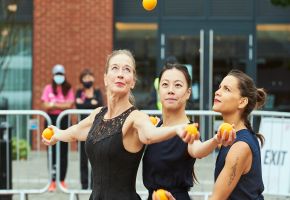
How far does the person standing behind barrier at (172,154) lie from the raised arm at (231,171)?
0.22m

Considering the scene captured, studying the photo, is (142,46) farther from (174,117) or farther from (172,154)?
(172,154)

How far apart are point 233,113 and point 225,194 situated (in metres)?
0.57

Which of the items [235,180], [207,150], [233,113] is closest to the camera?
[207,150]

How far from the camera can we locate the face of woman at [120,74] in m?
4.49

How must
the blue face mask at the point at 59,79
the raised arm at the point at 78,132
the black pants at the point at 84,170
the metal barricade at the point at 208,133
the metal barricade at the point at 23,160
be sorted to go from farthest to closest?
the blue face mask at the point at 59,79 → the black pants at the point at 84,170 → the metal barricade at the point at 23,160 → the metal barricade at the point at 208,133 → the raised arm at the point at 78,132

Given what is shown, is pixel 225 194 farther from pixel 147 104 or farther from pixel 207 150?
pixel 147 104

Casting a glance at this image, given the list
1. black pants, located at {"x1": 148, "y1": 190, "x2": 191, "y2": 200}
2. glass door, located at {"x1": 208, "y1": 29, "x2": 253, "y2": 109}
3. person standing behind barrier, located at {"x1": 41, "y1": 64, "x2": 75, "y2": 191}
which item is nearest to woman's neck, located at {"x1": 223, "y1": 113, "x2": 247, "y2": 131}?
black pants, located at {"x1": 148, "y1": 190, "x2": 191, "y2": 200}

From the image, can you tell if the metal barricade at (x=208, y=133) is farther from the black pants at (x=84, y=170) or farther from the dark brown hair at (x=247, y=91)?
the dark brown hair at (x=247, y=91)

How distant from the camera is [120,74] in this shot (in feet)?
14.7

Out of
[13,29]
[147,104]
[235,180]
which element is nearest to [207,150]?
[235,180]

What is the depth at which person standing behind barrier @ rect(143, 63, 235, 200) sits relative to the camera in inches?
179

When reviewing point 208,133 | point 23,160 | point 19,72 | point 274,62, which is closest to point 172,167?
point 208,133

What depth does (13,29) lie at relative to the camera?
15320 millimetres

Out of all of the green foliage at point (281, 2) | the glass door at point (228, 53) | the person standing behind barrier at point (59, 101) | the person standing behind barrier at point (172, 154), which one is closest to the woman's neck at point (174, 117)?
the person standing behind barrier at point (172, 154)
